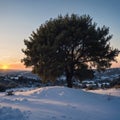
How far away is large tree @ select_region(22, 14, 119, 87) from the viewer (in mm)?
31781

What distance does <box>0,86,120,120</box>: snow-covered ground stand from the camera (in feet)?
37.1

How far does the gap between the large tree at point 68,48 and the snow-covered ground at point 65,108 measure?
12434 mm

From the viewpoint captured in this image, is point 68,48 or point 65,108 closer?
point 65,108

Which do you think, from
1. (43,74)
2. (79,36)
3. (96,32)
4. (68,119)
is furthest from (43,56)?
(68,119)

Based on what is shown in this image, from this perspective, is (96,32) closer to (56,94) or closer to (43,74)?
(43,74)

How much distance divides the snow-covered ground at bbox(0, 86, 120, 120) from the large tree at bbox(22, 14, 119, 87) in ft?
40.8

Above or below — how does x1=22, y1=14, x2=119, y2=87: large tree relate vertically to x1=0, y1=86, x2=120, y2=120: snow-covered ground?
above

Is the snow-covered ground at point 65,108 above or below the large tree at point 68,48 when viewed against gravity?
below

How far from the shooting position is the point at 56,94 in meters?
18.1

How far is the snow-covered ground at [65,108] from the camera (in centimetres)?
1130

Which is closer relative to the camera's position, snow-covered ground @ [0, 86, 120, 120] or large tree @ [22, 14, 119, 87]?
snow-covered ground @ [0, 86, 120, 120]

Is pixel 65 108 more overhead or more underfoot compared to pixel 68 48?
more underfoot

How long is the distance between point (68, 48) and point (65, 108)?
766 inches

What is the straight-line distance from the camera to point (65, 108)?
43.9 feet
